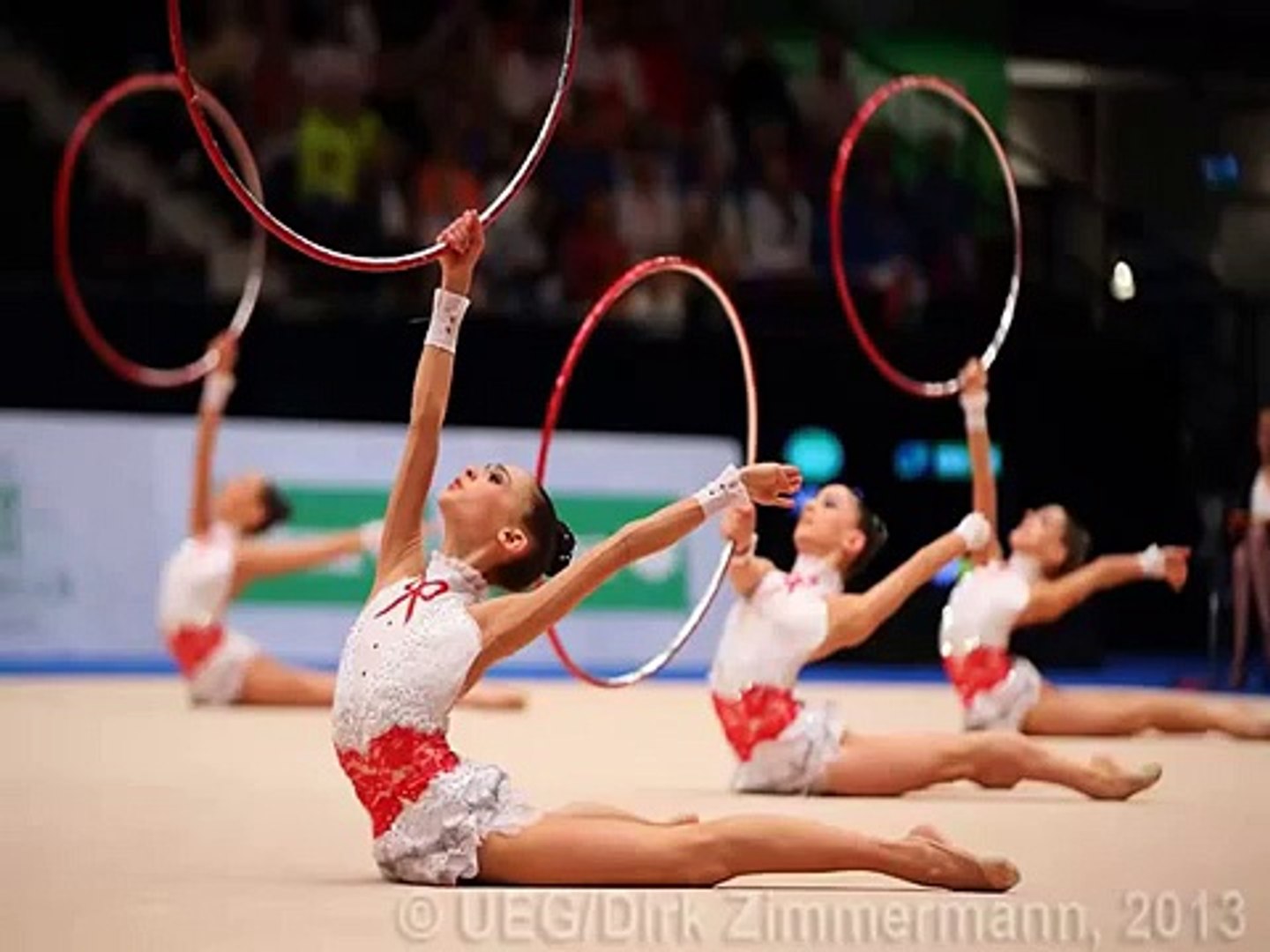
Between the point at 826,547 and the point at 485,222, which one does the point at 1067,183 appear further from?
the point at 485,222

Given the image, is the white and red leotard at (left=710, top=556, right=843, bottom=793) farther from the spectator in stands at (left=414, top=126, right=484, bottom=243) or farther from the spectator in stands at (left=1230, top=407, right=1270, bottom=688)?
the spectator in stands at (left=414, top=126, right=484, bottom=243)

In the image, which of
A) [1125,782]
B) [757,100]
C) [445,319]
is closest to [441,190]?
[757,100]

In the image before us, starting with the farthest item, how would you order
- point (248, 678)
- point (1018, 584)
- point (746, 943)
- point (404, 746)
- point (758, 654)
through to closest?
1. point (248, 678)
2. point (1018, 584)
3. point (758, 654)
4. point (404, 746)
5. point (746, 943)

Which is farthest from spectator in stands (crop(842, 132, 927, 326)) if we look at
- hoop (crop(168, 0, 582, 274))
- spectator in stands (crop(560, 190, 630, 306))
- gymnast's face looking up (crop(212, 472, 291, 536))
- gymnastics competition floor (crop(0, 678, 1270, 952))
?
hoop (crop(168, 0, 582, 274))

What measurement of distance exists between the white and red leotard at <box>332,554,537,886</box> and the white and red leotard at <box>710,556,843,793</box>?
6.53 ft

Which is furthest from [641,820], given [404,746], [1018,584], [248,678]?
[248,678]

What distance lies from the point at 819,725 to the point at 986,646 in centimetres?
184

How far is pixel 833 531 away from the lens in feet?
22.4

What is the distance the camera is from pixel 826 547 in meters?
6.80

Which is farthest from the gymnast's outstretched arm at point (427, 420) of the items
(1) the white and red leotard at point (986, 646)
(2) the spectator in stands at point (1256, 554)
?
(2) the spectator in stands at point (1256, 554)

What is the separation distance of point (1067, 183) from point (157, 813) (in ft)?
24.0

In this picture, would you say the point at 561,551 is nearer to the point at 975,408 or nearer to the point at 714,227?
the point at 975,408

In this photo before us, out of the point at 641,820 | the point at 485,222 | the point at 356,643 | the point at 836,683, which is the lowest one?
the point at 836,683

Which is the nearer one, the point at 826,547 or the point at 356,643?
the point at 356,643
